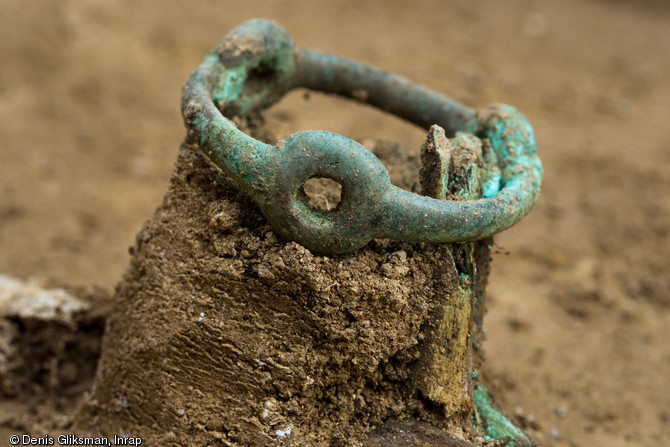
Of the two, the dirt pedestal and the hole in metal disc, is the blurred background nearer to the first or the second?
the hole in metal disc

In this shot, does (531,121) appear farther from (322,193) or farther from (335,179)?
(335,179)

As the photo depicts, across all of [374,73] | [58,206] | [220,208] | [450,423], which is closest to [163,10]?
[58,206]

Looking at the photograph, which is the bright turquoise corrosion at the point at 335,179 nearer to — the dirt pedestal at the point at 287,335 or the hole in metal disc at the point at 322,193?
Answer: the dirt pedestal at the point at 287,335

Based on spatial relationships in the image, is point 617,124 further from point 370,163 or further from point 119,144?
point 370,163

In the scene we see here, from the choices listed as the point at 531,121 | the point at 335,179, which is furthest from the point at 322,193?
the point at 531,121

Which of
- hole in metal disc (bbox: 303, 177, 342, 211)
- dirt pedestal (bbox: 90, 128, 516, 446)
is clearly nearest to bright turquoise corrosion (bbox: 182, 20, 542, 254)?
dirt pedestal (bbox: 90, 128, 516, 446)

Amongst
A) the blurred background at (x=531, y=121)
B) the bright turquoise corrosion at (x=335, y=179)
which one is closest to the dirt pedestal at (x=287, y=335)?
the bright turquoise corrosion at (x=335, y=179)
